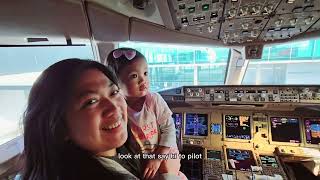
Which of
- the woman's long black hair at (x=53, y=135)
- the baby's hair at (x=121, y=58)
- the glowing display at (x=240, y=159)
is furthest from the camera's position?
the glowing display at (x=240, y=159)

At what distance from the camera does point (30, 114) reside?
66 centimetres

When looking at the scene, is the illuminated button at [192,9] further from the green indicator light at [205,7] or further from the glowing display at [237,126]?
the glowing display at [237,126]

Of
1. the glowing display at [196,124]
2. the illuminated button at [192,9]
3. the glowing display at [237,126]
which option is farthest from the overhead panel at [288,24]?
the glowing display at [196,124]

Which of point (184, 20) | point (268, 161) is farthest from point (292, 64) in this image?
point (184, 20)

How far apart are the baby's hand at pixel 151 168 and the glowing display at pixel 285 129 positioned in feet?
6.14

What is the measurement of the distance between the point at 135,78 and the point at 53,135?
0.46 meters

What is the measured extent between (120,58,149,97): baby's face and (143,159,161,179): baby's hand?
11.9 inches

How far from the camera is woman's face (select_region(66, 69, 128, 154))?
0.68 m

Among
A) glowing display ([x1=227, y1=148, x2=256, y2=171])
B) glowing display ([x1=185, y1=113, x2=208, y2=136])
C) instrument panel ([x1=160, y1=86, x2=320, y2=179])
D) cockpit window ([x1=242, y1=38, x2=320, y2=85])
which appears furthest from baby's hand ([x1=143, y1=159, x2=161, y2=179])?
cockpit window ([x1=242, y1=38, x2=320, y2=85])

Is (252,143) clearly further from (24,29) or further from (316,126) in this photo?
(24,29)

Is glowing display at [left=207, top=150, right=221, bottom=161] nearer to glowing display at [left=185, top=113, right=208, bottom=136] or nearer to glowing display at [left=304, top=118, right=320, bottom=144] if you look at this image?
glowing display at [left=185, top=113, right=208, bottom=136]

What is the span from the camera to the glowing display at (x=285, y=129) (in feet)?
7.95

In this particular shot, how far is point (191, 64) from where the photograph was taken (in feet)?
8.61

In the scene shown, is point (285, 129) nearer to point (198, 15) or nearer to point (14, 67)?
point (198, 15)
